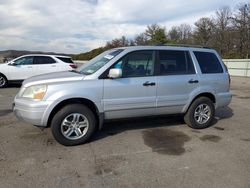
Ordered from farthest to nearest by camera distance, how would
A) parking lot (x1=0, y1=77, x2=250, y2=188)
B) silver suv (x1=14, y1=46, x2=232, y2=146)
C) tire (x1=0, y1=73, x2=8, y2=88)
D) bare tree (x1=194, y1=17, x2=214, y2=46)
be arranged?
bare tree (x1=194, y1=17, x2=214, y2=46) → tire (x1=0, y1=73, x2=8, y2=88) → silver suv (x1=14, y1=46, x2=232, y2=146) → parking lot (x1=0, y1=77, x2=250, y2=188)

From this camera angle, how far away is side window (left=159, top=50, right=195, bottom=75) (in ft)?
16.6

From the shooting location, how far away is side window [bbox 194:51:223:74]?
5.48 m

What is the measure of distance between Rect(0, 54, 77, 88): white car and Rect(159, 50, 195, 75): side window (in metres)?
7.75

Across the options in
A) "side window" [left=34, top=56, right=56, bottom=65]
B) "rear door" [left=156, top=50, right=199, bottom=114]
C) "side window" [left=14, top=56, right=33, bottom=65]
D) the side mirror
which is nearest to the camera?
the side mirror

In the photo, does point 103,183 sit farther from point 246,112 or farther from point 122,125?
point 246,112

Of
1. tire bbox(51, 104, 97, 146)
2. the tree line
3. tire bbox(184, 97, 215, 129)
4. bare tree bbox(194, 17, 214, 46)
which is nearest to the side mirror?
tire bbox(51, 104, 97, 146)

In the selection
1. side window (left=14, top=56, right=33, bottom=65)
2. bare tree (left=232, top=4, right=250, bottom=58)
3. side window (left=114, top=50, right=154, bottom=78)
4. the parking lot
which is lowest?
the parking lot

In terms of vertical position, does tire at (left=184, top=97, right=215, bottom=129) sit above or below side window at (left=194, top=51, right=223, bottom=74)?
below

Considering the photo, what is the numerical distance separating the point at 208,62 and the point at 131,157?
3032mm

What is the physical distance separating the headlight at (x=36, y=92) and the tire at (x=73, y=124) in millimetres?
425

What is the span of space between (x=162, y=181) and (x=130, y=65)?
2.33 meters

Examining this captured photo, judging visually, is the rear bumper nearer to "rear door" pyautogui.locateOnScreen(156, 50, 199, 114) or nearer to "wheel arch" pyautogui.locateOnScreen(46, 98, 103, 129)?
"rear door" pyautogui.locateOnScreen(156, 50, 199, 114)

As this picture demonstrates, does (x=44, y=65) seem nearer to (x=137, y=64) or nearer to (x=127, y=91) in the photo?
(x=137, y=64)

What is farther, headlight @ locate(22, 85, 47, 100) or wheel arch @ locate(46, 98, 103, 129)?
wheel arch @ locate(46, 98, 103, 129)
